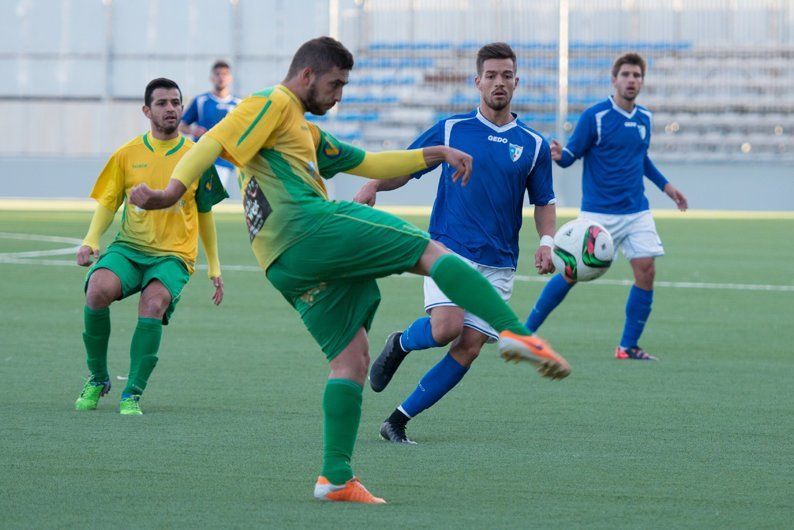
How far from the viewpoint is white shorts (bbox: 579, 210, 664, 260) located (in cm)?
1027

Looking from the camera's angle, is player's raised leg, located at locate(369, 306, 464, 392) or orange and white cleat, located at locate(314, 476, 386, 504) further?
player's raised leg, located at locate(369, 306, 464, 392)

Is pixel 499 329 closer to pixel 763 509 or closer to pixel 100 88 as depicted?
pixel 763 509

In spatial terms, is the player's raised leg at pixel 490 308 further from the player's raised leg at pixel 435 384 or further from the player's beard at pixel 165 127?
the player's beard at pixel 165 127

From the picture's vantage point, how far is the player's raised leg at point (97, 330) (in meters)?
7.38

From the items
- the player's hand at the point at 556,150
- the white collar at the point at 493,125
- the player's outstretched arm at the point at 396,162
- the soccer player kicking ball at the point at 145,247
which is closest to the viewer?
the player's outstretched arm at the point at 396,162

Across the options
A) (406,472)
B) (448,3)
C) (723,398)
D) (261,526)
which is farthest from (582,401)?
(448,3)

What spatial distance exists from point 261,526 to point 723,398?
405 centimetres

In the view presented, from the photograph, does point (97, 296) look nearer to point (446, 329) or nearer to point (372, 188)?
point (372, 188)

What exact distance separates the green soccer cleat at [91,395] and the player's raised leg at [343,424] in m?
2.46

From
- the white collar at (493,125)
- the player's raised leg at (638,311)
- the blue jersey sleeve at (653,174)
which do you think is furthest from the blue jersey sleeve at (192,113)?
the white collar at (493,125)

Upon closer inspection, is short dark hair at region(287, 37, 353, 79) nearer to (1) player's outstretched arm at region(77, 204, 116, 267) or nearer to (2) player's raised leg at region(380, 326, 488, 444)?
(2) player's raised leg at region(380, 326, 488, 444)

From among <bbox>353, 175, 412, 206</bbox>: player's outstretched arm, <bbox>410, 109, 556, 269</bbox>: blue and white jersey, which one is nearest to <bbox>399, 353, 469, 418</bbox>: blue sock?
<bbox>410, 109, 556, 269</bbox>: blue and white jersey

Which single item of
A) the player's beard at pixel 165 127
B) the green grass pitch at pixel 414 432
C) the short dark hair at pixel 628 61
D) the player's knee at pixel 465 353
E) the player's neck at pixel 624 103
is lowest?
the green grass pitch at pixel 414 432

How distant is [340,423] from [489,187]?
6.95 feet
